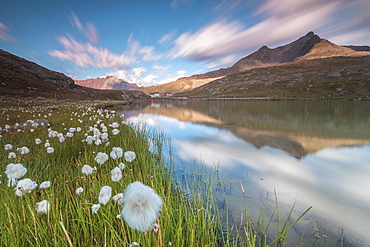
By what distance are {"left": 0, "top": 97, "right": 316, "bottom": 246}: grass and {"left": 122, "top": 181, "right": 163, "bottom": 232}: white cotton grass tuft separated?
0.26 metres

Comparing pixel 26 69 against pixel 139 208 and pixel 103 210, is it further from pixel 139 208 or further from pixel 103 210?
pixel 139 208

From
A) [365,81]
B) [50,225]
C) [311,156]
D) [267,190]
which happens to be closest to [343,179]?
[311,156]

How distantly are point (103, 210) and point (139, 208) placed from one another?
1986 mm

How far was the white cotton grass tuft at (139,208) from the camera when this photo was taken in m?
1.66

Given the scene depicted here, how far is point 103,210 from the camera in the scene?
10.4 ft

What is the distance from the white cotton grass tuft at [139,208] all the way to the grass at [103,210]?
10.3 inches

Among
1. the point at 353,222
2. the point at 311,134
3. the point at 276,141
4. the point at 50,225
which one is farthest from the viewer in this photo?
the point at 311,134

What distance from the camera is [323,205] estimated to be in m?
4.84

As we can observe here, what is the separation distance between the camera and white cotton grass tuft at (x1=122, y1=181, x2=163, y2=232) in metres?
1.66

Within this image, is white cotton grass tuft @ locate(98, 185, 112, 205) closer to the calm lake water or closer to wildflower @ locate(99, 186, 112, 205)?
wildflower @ locate(99, 186, 112, 205)

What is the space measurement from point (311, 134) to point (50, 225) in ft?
53.1

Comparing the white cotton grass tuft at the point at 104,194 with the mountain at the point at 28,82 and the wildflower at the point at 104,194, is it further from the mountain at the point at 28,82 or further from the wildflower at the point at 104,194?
the mountain at the point at 28,82

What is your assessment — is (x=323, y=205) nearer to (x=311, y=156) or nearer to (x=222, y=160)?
(x=222, y=160)

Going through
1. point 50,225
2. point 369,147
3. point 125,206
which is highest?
point 125,206
